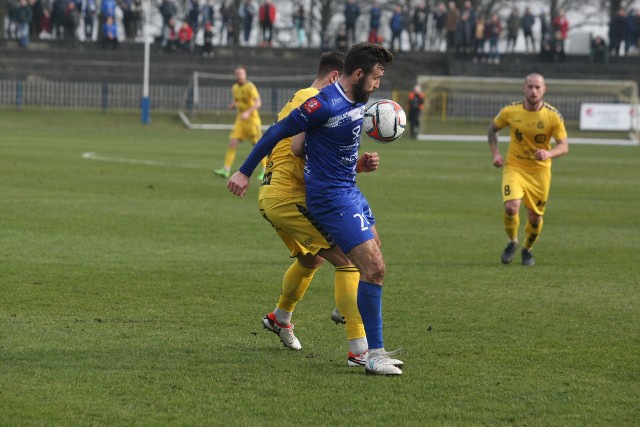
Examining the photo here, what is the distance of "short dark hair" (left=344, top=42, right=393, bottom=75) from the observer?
681 cm

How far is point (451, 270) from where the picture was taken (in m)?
11.7

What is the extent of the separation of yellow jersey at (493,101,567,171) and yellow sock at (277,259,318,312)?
221 inches

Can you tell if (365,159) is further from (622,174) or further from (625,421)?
(622,174)

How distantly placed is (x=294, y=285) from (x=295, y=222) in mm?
630

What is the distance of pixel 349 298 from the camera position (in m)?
7.28

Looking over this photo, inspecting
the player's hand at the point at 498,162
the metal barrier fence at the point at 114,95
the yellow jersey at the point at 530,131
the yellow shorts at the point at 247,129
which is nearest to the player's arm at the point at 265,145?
the player's hand at the point at 498,162

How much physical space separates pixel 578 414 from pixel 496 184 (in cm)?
1732

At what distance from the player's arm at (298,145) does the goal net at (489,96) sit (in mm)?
37839

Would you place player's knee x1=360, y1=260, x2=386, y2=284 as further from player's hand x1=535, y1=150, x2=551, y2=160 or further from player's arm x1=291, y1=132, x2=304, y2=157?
player's hand x1=535, y1=150, x2=551, y2=160

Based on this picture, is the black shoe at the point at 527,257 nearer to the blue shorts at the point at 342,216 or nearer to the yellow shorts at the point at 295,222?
the yellow shorts at the point at 295,222

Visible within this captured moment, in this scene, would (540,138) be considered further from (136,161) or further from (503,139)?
(503,139)

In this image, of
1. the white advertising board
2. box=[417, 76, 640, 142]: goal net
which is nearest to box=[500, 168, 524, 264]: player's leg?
the white advertising board

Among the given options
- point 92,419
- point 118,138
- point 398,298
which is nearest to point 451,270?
point 398,298

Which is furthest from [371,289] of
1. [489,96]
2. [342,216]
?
[489,96]
